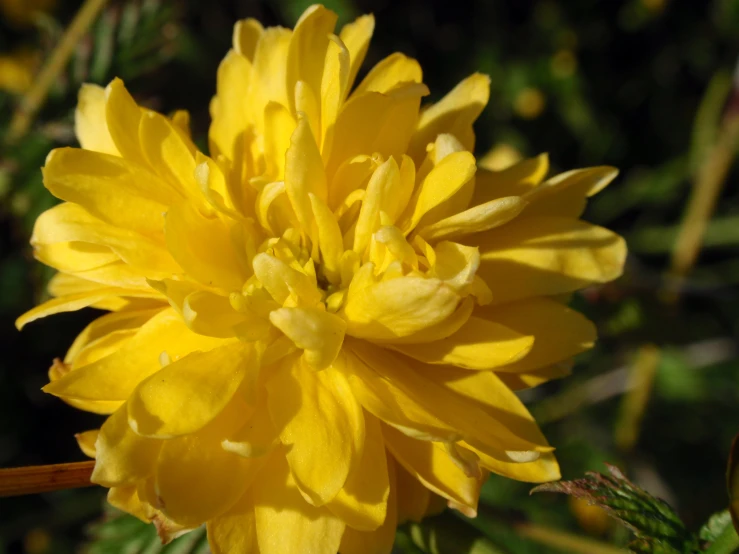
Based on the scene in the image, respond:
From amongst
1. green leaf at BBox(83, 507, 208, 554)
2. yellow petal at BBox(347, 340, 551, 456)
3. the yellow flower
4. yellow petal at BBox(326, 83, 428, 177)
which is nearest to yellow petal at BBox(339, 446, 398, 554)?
the yellow flower

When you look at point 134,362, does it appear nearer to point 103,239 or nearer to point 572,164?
point 103,239

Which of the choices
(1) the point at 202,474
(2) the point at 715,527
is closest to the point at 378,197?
(1) the point at 202,474

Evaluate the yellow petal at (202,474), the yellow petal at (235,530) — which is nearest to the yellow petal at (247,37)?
the yellow petal at (202,474)

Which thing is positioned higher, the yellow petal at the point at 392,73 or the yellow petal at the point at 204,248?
the yellow petal at the point at 392,73

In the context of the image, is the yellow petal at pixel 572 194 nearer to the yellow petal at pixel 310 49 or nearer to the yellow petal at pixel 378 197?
the yellow petal at pixel 378 197

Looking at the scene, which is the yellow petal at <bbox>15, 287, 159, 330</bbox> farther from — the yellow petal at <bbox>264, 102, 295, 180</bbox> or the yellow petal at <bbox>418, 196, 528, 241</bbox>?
the yellow petal at <bbox>418, 196, 528, 241</bbox>

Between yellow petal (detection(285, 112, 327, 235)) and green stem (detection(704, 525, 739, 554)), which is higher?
yellow petal (detection(285, 112, 327, 235))
